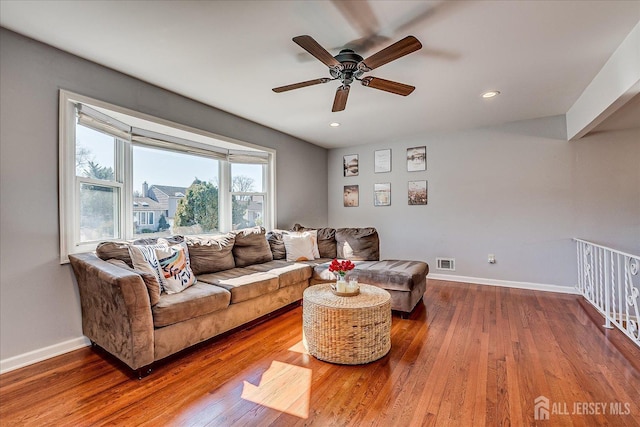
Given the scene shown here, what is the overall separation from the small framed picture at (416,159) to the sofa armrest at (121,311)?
4.30m

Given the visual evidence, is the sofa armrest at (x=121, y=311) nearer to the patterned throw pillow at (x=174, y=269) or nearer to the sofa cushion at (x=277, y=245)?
the patterned throw pillow at (x=174, y=269)

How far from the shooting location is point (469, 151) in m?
4.53

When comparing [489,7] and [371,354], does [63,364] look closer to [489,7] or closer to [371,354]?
[371,354]

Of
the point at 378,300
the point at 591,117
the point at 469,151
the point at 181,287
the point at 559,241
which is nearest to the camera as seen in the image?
the point at 378,300

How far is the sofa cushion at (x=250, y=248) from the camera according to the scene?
11.5ft

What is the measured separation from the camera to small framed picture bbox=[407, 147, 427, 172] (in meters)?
4.87

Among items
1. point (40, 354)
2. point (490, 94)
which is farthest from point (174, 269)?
point (490, 94)

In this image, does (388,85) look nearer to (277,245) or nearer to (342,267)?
(342,267)

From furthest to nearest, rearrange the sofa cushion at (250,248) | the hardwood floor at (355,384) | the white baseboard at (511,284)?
the white baseboard at (511,284)
the sofa cushion at (250,248)
the hardwood floor at (355,384)

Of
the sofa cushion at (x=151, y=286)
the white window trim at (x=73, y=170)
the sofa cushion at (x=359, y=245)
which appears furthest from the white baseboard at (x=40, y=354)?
the sofa cushion at (x=359, y=245)

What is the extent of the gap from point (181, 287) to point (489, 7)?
121 inches

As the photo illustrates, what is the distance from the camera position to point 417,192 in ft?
16.2

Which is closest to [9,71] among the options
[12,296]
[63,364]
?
[12,296]

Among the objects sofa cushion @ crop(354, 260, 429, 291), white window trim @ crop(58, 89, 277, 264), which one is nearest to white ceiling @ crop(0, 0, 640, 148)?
white window trim @ crop(58, 89, 277, 264)
